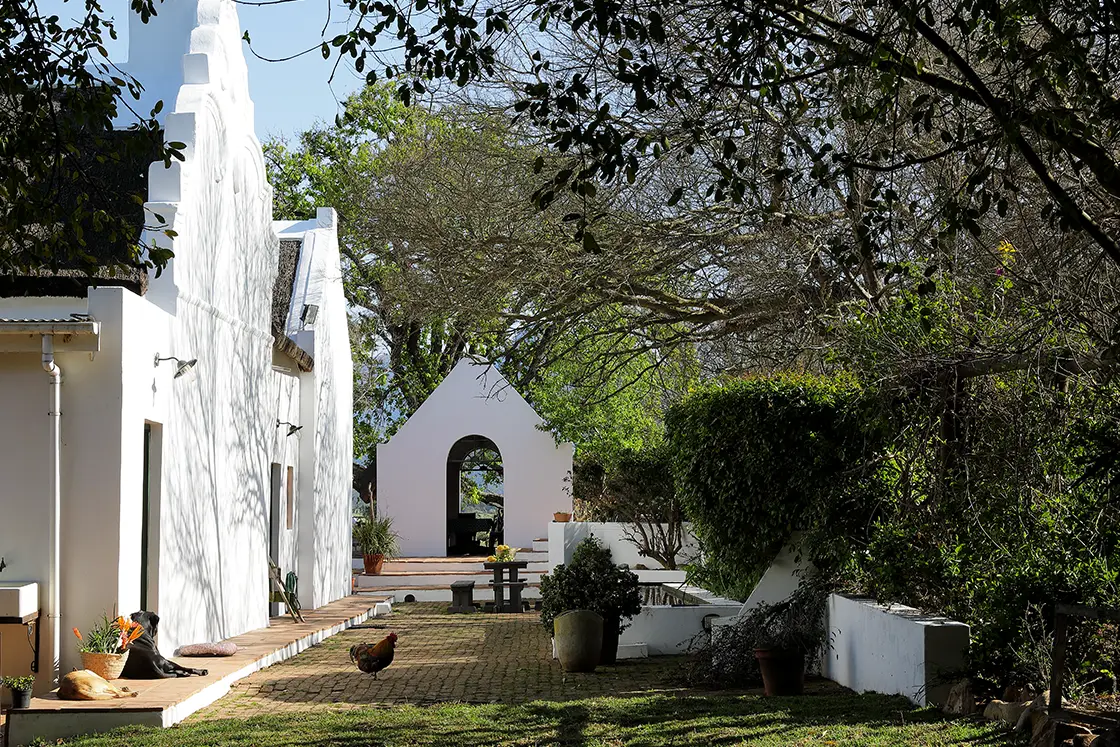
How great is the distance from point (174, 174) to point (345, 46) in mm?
7484

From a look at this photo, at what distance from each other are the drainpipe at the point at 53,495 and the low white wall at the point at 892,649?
735cm

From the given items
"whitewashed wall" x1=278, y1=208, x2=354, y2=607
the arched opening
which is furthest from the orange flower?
the arched opening

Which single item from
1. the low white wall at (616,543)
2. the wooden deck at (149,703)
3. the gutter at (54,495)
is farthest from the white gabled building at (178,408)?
the low white wall at (616,543)

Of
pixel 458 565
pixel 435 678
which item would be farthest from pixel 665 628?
pixel 458 565

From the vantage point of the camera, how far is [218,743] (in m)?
8.71

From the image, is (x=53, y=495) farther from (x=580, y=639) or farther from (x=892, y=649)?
(x=892, y=649)

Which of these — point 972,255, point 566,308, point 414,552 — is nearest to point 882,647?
point 972,255

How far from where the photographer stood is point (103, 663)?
10391 mm

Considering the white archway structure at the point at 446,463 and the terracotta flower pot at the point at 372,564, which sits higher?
the white archway structure at the point at 446,463

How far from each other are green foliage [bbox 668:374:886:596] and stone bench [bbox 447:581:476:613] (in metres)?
9.32

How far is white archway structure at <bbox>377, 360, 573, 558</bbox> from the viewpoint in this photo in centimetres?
3005

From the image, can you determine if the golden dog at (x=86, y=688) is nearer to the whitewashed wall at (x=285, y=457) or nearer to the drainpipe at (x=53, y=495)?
the drainpipe at (x=53, y=495)

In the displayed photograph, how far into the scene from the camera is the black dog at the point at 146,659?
433 inches

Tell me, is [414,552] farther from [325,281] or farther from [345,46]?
[345,46]
